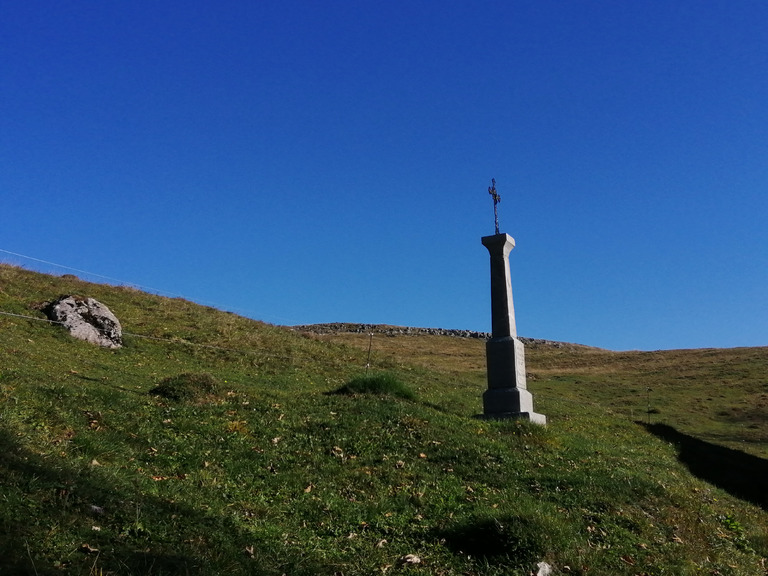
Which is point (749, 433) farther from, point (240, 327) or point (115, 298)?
point (115, 298)

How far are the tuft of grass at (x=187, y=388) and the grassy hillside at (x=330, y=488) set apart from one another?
0.06 meters

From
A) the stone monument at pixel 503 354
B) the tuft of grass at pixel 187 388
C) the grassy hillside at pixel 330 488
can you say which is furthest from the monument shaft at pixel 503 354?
the tuft of grass at pixel 187 388

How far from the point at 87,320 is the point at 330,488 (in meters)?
22.0

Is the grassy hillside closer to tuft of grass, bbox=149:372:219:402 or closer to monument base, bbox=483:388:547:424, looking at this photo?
tuft of grass, bbox=149:372:219:402

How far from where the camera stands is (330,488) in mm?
10469

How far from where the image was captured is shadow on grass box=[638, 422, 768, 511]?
16109 millimetres

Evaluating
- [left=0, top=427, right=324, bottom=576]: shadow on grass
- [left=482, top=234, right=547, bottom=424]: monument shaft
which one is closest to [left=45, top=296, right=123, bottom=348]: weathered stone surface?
[left=482, top=234, right=547, bottom=424]: monument shaft

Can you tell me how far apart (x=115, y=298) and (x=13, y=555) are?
35952mm

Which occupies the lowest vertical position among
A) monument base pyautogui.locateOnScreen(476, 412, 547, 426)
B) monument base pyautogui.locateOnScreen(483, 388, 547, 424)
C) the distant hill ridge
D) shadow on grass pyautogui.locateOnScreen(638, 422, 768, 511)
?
shadow on grass pyautogui.locateOnScreen(638, 422, 768, 511)

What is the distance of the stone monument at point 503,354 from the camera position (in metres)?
18.3

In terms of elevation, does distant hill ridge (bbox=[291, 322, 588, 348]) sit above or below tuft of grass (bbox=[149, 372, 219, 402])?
above

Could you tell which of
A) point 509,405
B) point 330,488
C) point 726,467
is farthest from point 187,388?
point 726,467

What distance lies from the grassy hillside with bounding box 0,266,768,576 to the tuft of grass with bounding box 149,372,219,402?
0.19ft

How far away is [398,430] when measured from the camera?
1408 cm
